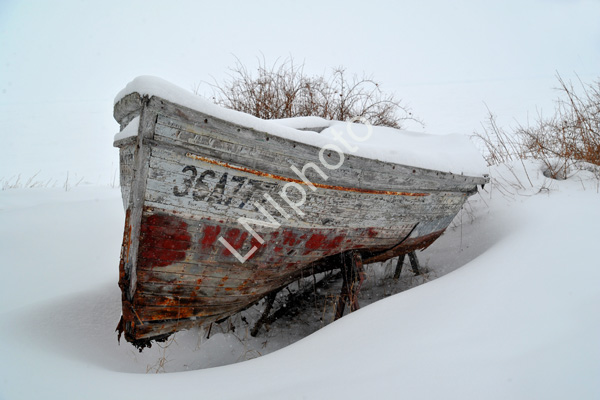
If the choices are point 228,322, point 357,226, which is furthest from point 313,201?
point 228,322

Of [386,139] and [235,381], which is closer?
[235,381]

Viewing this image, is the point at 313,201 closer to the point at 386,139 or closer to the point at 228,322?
the point at 386,139

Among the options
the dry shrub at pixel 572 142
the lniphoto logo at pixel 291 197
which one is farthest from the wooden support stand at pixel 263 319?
the dry shrub at pixel 572 142

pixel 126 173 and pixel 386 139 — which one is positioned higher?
pixel 386 139

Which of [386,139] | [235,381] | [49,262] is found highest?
[386,139]

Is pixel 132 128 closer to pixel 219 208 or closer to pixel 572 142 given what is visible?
pixel 219 208

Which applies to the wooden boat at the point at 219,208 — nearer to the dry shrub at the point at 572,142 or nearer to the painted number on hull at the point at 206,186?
the painted number on hull at the point at 206,186

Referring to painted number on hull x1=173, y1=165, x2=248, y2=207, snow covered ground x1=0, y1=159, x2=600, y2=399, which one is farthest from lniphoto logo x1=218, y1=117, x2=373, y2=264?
Result: snow covered ground x1=0, y1=159, x2=600, y2=399

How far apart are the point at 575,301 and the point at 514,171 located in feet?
11.4

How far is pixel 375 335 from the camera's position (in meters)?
1.76

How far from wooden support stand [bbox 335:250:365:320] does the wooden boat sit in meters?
0.22

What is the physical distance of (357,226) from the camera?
8.20 feet

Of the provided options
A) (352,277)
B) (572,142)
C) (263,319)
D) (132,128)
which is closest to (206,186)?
(132,128)

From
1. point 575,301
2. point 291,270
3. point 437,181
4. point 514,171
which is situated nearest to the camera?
point 575,301
